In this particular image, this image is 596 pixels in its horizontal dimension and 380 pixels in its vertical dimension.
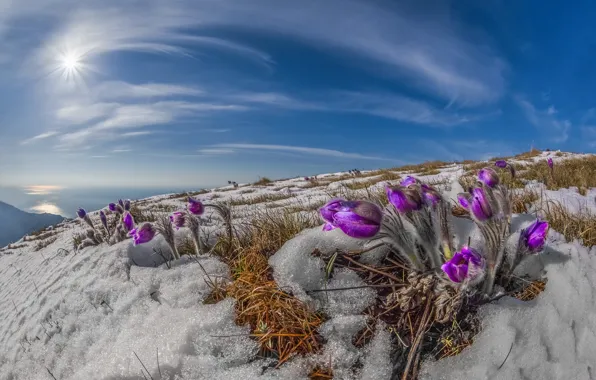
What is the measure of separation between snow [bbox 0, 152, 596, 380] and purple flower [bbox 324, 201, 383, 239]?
45cm

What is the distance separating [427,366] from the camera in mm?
1574

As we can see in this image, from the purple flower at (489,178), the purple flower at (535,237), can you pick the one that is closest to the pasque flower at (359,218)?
the purple flower at (535,237)

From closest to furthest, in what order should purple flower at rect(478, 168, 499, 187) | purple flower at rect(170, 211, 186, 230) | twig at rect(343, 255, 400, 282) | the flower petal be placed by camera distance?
the flower petal < twig at rect(343, 255, 400, 282) < purple flower at rect(478, 168, 499, 187) < purple flower at rect(170, 211, 186, 230)

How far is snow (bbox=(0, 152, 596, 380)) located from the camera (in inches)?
63.3

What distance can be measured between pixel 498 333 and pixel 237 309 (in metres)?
1.33

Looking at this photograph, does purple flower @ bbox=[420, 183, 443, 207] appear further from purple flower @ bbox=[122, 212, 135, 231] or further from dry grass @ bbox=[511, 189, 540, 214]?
purple flower @ bbox=[122, 212, 135, 231]

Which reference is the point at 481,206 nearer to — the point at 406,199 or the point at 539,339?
the point at 406,199

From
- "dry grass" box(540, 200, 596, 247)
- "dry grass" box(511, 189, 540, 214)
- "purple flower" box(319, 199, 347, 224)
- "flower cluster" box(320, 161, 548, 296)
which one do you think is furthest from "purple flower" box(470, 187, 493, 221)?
"dry grass" box(511, 189, 540, 214)

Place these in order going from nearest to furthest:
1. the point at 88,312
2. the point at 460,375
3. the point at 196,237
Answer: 1. the point at 460,375
2. the point at 88,312
3. the point at 196,237

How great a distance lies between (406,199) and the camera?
1735 millimetres

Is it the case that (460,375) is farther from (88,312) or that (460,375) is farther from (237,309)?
(88,312)

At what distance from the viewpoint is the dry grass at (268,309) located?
173 cm

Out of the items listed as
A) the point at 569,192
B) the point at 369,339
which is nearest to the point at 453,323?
the point at 369,339

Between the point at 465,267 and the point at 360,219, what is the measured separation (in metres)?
0.50
